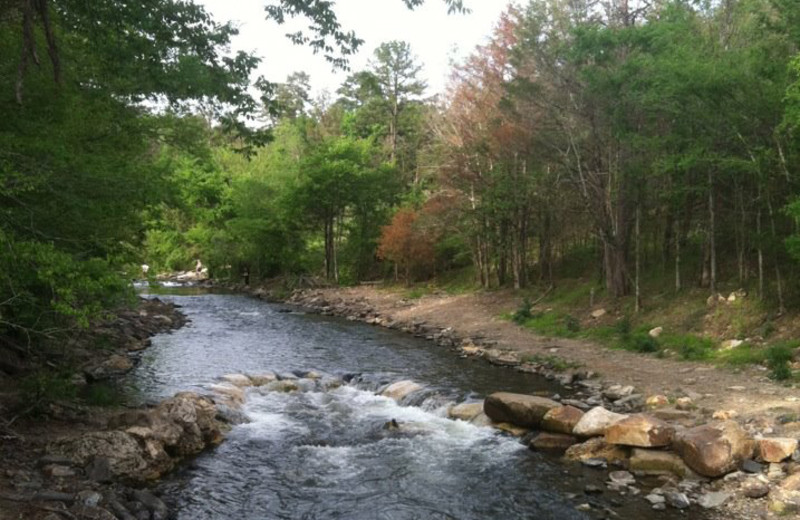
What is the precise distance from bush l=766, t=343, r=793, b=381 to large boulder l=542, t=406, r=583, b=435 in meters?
4.48

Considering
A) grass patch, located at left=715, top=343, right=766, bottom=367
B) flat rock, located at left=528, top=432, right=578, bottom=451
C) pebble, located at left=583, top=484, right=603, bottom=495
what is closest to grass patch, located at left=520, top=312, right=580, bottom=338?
grass patch, located at left=715, top=343, right=766, bottom=367

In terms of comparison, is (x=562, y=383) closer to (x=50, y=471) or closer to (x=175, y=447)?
(x=175, y=447)

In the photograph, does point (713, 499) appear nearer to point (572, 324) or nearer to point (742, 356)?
point (742, 356)

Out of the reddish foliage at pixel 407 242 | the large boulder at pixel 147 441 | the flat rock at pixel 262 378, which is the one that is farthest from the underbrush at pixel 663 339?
the large boulder at pixel 147 441

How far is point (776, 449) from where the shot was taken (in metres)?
8.18

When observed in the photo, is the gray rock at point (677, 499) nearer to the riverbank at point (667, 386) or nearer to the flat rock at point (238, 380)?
the riverbank at point (667, 386)

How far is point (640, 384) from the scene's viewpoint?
42.2 feet

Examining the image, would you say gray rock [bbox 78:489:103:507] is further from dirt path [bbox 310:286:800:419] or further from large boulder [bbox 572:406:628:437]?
dirt path [bbox 310:286:800:419]

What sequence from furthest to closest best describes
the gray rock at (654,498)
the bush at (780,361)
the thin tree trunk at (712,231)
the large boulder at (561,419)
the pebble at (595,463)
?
the thin tree trunk at (712,231) < the bush at (780,361) < the large boulder at (561,419) < the pebble at (595,463) < the gray rock at (654,498)

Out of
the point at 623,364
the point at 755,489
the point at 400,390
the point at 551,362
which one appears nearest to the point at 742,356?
the point at 623,364

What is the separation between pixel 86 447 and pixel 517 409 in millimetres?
6827

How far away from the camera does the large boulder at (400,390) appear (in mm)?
12998

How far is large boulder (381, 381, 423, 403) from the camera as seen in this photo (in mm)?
12998

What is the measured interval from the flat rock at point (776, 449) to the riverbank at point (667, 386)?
0.02 meters
